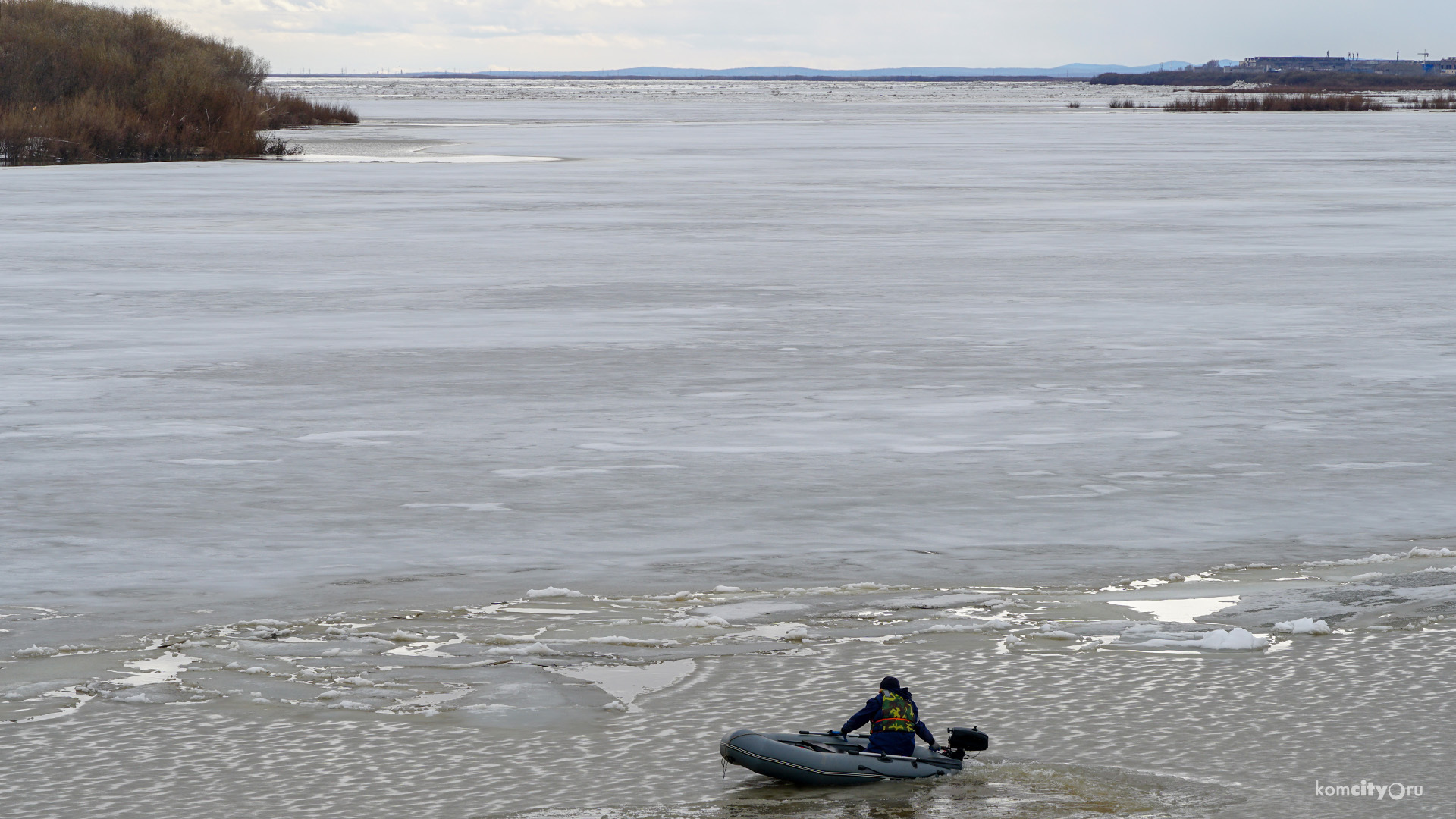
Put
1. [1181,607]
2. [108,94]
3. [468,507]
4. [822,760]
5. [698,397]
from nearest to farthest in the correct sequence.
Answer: [822,760] → [1181,607] → [468,507] → [698,397] → [108,94]

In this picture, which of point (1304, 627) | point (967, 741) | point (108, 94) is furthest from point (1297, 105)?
point (967, 741)

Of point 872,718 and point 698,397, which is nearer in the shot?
point 872,718

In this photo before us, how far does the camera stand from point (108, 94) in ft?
169

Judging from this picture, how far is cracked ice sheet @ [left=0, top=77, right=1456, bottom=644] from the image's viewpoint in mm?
8594

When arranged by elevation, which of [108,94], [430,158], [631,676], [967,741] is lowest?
[631,676]

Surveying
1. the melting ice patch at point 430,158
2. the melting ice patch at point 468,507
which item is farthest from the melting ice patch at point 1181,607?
the melting ice patch at point 430,158

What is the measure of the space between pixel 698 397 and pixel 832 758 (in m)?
7.16

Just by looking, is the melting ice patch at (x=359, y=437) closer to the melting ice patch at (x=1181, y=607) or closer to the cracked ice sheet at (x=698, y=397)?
the cracked ice sheet at (x=698, y=397)

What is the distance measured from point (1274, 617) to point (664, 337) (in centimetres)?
878

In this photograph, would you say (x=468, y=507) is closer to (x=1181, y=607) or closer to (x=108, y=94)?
(x=1181, y=607)

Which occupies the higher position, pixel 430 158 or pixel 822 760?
pixel 430 158

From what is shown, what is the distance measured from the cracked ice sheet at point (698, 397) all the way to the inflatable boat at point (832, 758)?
94.6 inches

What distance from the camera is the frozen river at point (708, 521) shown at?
5.89 metres

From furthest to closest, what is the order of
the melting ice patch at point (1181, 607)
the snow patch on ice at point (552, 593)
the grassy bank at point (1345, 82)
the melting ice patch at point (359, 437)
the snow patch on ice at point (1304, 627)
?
the grassy bank at point (1345, 82) → the melting ice patch at point (359, 437) → the snow patch on ice at point (552, 593) → the melting ice patch at point (1181, 607) → the snow patch on ice at point (1304, 627)
